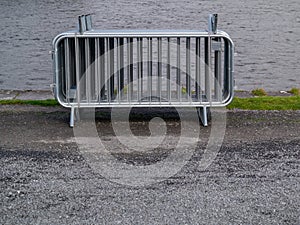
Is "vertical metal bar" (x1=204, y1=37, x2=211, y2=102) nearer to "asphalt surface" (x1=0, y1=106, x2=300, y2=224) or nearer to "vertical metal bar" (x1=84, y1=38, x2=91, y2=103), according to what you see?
"asphalt surface" (x1=0, y1=106, x2=300, y2=224)

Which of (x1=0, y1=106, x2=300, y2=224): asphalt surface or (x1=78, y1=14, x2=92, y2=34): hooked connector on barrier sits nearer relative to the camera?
(x1=0, y1=106, x2=300, y2=224): asphalt surface

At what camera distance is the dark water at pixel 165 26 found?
17.7m

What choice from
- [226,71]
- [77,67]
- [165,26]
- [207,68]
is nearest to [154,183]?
[77,67]

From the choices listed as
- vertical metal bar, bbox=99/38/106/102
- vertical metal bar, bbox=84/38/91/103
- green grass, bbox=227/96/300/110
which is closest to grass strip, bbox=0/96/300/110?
green grass, bbox=227/96/300/110

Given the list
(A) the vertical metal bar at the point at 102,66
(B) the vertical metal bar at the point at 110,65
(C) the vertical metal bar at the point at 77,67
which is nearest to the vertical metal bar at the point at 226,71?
(B) the vertical metal bar at the point at 110,65

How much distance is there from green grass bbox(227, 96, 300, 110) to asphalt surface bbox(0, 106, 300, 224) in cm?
122

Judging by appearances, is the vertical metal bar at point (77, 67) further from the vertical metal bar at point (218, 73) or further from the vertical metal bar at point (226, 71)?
the vertical metal bar at point (226, 71)

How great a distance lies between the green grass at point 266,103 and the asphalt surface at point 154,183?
1220mm

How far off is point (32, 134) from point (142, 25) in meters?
19.4

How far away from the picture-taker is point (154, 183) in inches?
243

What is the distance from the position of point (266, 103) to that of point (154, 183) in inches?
175

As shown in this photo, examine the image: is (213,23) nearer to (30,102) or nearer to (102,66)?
(102,66)

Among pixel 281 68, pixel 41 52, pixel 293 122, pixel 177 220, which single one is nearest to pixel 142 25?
pixel 41 52

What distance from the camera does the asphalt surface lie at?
5.37 meters
